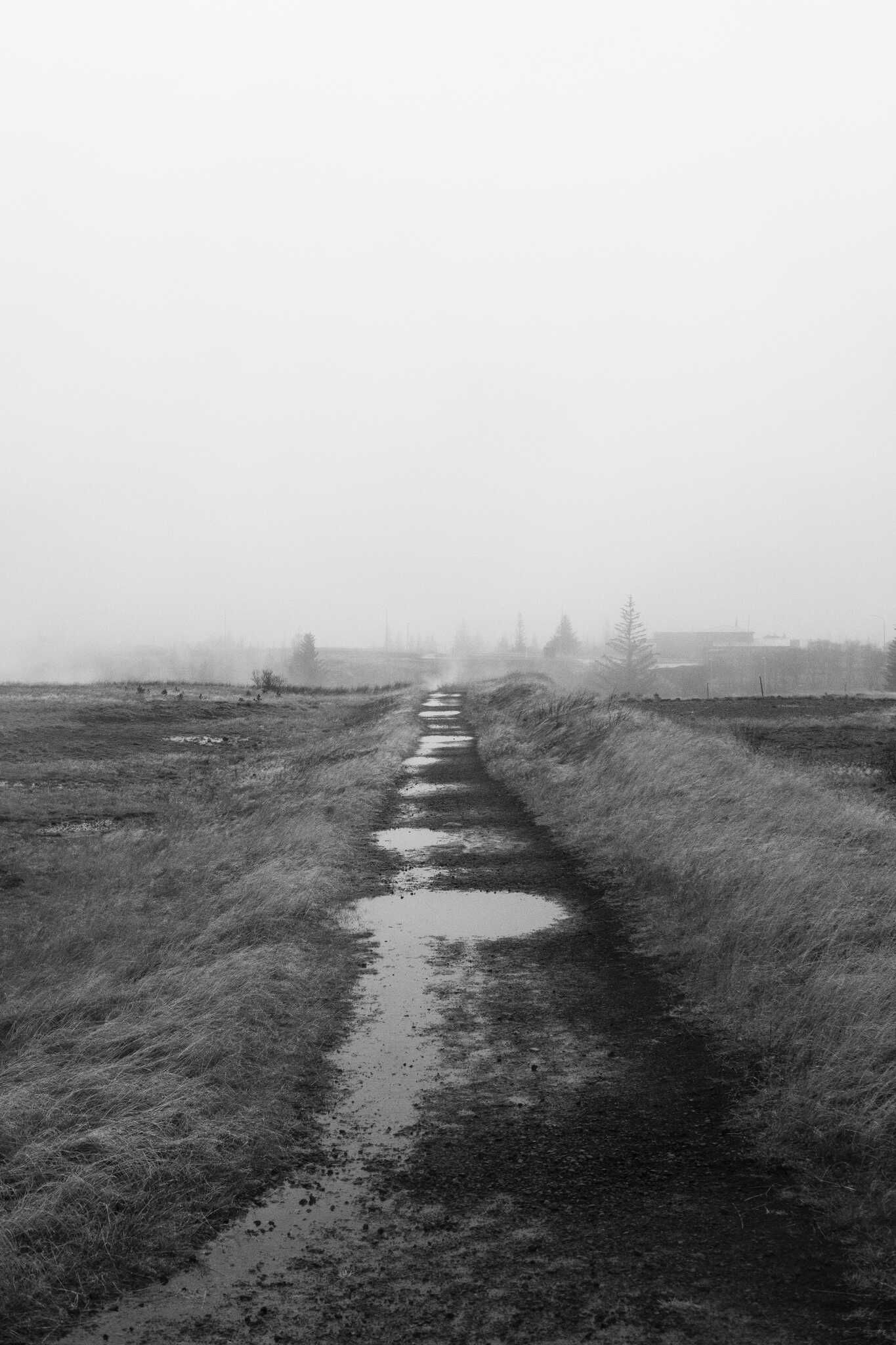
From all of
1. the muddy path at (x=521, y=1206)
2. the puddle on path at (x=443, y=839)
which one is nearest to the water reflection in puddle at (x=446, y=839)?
the puddle on path at (x=443, y=839)

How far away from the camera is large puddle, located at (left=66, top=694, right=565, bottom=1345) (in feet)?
14.5

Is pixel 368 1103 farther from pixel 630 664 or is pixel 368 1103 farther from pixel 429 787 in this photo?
pixel 630 664

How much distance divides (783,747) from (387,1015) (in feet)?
80.4

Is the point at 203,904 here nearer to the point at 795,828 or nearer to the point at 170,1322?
the point at 170,1322

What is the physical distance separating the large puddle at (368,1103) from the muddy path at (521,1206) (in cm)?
2

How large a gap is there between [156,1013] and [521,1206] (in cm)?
391

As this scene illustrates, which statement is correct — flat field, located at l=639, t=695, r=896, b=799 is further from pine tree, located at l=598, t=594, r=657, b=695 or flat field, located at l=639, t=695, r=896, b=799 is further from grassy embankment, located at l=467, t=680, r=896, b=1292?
pine tree, located at l=598, t=594, r=657, b=695

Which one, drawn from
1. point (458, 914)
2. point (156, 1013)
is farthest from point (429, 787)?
point (156, 1013)

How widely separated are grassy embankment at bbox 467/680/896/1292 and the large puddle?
6.88 feet

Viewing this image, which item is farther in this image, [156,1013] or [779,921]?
[779,921]

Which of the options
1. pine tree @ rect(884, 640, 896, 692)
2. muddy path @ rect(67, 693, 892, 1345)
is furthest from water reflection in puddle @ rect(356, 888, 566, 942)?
pine tree @ rect(884, 640, 896, 692)

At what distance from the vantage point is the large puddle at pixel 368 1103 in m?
4.42

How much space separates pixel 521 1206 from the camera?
201 inches

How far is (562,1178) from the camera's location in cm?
539
